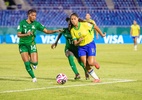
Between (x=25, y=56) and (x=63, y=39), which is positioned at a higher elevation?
(x=25, y=56)

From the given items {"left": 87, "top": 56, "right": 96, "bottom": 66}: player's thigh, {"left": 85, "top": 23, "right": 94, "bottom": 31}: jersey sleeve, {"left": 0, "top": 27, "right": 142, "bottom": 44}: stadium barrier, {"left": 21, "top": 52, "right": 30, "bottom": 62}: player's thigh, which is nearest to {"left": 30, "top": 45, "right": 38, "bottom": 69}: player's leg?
{"left": 21, "top": 52, "right": 30, "bottom": 62}: player's thigh

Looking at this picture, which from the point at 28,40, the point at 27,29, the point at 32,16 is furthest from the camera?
the point at 28,40

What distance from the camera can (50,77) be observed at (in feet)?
56.1

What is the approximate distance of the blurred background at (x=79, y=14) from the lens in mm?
50000

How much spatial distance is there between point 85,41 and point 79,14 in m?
40.6

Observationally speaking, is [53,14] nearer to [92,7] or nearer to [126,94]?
[92,7]

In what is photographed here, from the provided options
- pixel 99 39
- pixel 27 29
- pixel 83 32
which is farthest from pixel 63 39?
pixel 83 32

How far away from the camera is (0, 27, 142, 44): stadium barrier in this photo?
1957 inches

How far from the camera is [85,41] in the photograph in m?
15.0

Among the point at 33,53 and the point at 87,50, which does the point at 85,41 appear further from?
the point at 33,53

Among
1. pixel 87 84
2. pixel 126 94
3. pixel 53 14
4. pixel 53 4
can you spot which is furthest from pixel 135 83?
pixel 53 4

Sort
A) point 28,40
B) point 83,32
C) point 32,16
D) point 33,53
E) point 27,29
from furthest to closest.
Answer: point 33,53
point 28,40
point 27,29
point 32,16
point 83,32

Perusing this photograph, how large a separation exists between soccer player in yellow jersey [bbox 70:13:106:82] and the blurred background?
34582 mm

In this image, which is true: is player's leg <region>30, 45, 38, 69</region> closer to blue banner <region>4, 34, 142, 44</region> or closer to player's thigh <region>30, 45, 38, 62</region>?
player's thigh <region>30, 45, 38, 62</region>
